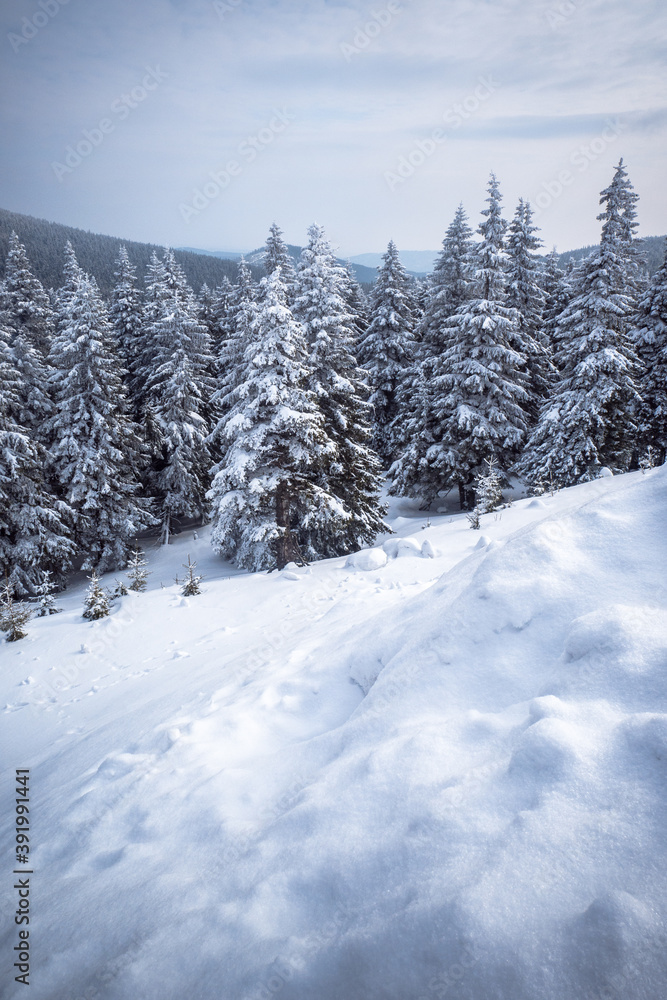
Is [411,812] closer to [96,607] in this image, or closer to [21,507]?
[96,607]

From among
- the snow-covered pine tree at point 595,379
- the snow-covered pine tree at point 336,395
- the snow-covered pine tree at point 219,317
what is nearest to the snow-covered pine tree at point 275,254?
the snow-covered pine tree at point 336,395

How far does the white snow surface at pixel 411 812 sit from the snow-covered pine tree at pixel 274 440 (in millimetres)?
9172

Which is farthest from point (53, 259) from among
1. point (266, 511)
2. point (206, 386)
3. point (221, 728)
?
point (221, 728)

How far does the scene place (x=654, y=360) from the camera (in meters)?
21.5

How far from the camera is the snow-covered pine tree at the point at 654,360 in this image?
21062 mm

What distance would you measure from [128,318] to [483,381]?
23.8 m

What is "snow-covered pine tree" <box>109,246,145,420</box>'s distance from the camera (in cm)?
3059

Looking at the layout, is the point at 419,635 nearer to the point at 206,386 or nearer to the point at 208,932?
the point at 208,932

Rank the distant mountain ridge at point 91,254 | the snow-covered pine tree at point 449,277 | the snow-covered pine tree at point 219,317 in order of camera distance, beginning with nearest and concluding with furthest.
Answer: the snow-covered pine tree at point 449,277 → the snow-covered pine tree at point 219,317 → the distant mountain ridge at point 91,254

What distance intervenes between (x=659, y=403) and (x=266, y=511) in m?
18.3

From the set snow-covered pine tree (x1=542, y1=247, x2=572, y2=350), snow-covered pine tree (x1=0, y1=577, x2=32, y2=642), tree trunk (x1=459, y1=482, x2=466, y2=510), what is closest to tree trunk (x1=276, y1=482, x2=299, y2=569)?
snow-covered pine tree (x1=0, y1=577, x2=32, y2=642)

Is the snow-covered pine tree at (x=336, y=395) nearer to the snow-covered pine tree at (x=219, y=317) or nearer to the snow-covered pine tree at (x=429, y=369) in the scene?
the snow-covered pine tree at (x=429, y=369)

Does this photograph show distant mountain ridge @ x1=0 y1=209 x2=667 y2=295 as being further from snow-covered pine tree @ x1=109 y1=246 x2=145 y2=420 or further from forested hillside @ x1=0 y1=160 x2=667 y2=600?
forested hillside @ x1=0 y1=160 x2=667 y2=600

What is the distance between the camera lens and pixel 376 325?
29.1 m
